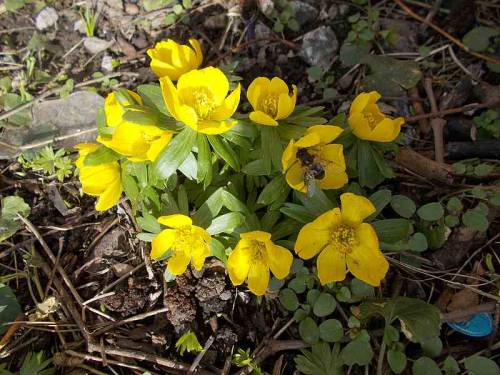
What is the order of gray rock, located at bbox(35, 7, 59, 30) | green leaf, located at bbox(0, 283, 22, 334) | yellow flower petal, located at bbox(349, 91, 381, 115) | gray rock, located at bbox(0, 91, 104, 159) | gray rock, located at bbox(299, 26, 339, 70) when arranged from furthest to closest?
1. gray rock, located at bbox(35, 7, 59, 30)
2. gray rock, located at bbox(299, 26, 339, 70)
3. gray rock, located at bbox(0, 91, 104, 159)
4. green leaf, located at bbox(0, 283, 22, 334)
5. yellow flower petal, located at bbox(349, 91, 381, 115)

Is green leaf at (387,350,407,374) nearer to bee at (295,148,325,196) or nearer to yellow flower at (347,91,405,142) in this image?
bee at (295,148,325,196)

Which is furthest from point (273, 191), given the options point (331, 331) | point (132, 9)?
point (132, 9)

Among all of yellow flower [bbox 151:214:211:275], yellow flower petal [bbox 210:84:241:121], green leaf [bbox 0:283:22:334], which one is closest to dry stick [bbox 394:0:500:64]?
yellow flower petal [bbox 210:84:241:121]

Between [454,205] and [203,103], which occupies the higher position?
[203,103]

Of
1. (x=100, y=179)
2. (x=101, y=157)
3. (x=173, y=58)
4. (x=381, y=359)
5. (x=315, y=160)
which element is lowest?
(x=381, y=359)

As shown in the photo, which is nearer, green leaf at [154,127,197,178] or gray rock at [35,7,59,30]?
green leaf at [154,127,197,178]

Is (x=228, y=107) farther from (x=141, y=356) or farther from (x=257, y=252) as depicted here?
(x=141, y=356)

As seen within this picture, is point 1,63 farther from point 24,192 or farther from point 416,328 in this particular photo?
point 416,328

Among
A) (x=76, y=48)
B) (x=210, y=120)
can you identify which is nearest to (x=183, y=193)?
(x=210, y=120)
